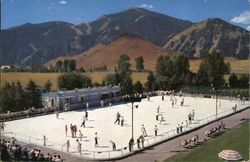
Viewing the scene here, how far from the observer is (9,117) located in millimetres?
33062

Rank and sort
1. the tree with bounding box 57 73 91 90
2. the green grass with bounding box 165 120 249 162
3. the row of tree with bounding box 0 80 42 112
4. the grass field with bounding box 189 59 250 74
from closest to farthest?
1. the green grass with bounding box 165 120 249 162
2. the row of tree with bounding box 0 80 42 112
3. the tree with bounding box 57 73 91 90
4. the grass field with bounding box 189 59 250 74

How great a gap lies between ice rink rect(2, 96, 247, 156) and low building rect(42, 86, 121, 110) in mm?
2024

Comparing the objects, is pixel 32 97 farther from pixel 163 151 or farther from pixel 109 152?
pixel 163 151

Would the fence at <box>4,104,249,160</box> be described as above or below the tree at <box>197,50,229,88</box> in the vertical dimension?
below

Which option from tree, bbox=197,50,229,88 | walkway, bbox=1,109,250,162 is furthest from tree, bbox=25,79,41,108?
tree, bbox=197,50,229,88

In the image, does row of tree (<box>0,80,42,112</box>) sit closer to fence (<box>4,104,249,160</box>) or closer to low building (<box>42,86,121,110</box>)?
low building (<box>42,86,121,110</box>)

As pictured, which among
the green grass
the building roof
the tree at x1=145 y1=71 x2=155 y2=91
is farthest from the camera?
the tree at x1=145 y1=71 x2=155 y2=91

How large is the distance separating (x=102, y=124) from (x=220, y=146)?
12.2 meters

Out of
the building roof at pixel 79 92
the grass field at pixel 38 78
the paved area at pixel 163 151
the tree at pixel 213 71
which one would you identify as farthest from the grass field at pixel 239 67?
the paved area at pixel 163 151

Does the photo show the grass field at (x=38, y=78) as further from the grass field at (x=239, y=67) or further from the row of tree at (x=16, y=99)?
the grass field at (x=239, y=67)

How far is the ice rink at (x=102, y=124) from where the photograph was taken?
24.4m

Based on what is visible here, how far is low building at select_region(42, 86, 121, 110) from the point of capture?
129ft

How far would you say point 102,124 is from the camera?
30.7 metres

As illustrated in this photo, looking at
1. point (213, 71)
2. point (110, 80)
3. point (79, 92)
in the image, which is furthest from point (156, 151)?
point (213, 71)
